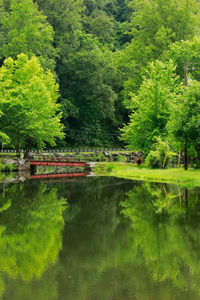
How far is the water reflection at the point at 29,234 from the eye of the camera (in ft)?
37.1

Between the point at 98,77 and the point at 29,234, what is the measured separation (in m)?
66.4

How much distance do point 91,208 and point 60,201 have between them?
2.99 m

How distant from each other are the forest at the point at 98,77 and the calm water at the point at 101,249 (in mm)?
17301

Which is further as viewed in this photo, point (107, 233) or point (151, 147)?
point (151, 147)

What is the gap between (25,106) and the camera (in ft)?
168

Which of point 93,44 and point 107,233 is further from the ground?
point 93,44

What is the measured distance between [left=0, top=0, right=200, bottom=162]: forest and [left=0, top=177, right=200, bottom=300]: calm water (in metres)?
17.3

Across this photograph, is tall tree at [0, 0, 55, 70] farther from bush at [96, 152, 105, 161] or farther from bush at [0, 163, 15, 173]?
bush at [0, 163, 15, 173]

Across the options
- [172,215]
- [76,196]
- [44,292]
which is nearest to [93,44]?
[76,196]

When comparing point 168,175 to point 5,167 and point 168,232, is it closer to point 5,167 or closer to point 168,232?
point 5,167

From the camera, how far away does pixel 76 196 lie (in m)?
26.6

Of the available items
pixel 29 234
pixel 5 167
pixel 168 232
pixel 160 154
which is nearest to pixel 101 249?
pixel 168 232

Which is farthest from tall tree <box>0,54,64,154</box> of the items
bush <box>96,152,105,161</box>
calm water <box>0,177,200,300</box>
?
calm water <box>0,177,200,300</box>

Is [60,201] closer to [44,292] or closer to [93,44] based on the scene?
[44,292]
